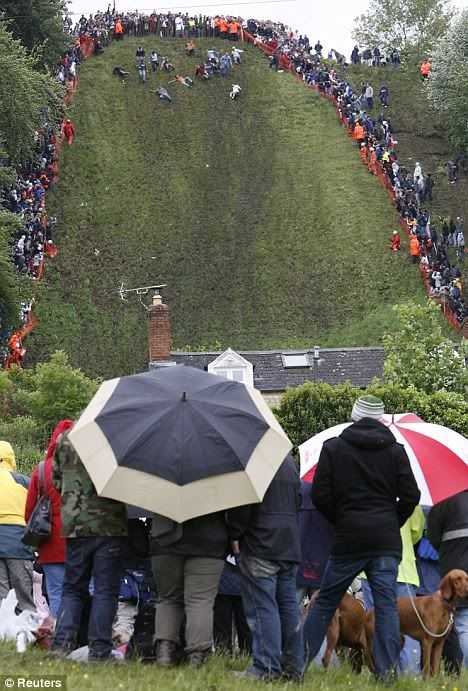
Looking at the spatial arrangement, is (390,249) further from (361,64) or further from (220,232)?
(361,64)

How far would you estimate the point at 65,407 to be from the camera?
98.0 feet

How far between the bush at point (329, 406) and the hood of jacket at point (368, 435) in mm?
19130

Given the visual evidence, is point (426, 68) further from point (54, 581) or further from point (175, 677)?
point (175, 677)

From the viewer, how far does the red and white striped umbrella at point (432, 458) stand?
1023 centimetres

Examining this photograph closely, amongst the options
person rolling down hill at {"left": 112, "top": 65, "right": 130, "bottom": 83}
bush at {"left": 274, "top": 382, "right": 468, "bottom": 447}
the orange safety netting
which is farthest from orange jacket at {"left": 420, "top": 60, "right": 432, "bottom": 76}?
bush at {"left": 274, "top": 382, "right": 468, "bottom": 447}

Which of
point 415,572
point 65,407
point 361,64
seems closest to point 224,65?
point 361,64

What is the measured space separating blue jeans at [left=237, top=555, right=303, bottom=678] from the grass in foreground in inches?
8.6

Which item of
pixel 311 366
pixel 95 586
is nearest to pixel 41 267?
pixel 311 366

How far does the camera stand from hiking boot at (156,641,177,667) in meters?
8.84

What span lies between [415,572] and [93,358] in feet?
101

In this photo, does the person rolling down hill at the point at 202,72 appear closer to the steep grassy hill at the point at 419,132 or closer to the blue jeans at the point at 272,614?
the steep grassy hill at the point at 419,132

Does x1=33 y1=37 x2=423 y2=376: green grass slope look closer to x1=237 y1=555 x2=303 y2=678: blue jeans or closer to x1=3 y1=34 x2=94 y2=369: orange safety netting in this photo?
x1=3 y1=34 x2=94 y2=369: orange safety netting

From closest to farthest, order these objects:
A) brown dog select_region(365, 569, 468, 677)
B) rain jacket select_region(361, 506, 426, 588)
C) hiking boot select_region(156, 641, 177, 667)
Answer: hiking boot select_region(156, 641, 177, 667) → brown dog select_region(365, 569, 468, 677) → rain jacket select_region(361, 506, 426, 588)

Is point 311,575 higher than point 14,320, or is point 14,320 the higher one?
point 14,320
